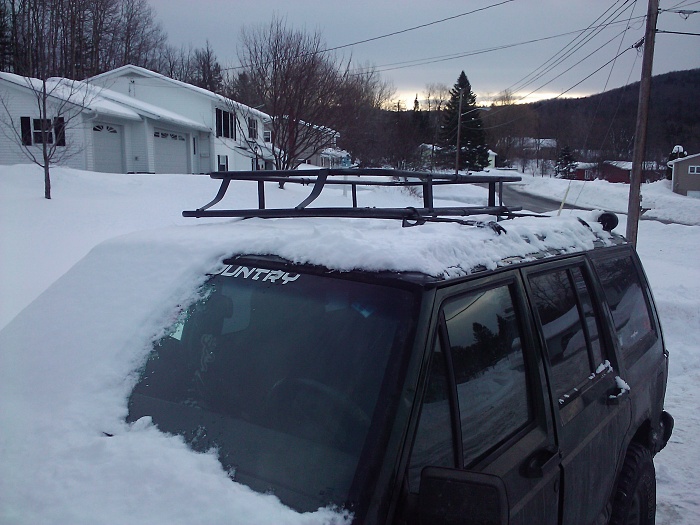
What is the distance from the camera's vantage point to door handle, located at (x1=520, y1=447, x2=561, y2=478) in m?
1.99

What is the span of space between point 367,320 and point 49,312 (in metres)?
1.56

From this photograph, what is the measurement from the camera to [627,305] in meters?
3.32

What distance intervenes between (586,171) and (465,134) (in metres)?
15.0

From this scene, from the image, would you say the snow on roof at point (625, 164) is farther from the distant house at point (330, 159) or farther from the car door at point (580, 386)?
the car door at point (580, 386)

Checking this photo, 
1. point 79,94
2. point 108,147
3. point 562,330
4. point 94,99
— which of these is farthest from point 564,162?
point 562,330

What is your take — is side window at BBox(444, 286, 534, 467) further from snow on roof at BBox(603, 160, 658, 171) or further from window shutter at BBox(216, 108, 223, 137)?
snow on roof at BBox(603, 160, 658, 171)

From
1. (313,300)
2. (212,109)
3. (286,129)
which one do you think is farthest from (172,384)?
(212,109)

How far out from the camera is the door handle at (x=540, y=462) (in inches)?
78.5

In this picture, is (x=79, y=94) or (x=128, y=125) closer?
(x=79, y=94)

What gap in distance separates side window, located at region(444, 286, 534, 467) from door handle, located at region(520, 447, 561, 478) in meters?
0.10

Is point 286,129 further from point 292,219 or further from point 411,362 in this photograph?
point 411,362

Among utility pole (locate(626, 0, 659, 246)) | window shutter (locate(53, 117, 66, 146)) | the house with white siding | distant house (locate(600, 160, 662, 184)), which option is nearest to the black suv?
utility pole (locate(626, 0, 659, 246))

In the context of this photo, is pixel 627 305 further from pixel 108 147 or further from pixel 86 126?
pixel 108 147

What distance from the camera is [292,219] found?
313 centimetres
